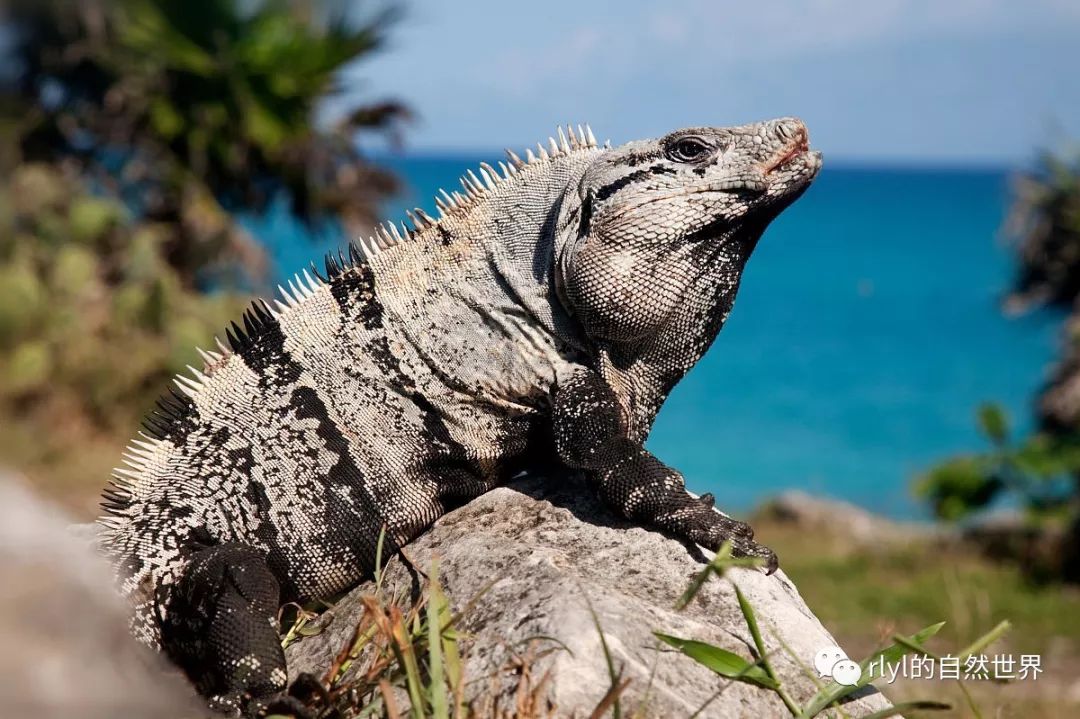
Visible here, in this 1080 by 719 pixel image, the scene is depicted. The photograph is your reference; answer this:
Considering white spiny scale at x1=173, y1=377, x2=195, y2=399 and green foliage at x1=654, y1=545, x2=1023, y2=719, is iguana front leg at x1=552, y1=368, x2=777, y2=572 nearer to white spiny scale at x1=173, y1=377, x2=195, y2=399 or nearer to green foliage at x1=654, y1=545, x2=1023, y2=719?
green foliage at x1=654, y1=545, x2=1023, y2=719

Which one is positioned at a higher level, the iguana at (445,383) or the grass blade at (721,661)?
the iguana at (445,383)

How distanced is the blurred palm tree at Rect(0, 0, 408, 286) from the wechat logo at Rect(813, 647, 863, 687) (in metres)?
13.4

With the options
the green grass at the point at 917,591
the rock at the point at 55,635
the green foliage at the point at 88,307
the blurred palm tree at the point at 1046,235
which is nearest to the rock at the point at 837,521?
A: the green grass at the point at 917,591

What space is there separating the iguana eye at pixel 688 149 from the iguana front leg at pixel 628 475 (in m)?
0.91

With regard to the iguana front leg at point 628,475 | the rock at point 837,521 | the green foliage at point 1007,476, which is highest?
the rock at point 837,521

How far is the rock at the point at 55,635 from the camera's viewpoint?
180 cm

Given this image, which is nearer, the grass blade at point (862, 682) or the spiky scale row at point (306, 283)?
the grass blade at point (862, 682)

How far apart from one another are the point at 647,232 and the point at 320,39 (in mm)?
13886

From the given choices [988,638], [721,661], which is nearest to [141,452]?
[721,661]

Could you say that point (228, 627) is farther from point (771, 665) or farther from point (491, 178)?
point (491, 178)

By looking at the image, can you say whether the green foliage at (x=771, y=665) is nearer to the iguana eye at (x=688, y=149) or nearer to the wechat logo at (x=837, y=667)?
the wechat logo at (x=837, y=667)

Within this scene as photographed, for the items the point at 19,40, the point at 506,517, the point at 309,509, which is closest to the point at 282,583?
the point at 309,509

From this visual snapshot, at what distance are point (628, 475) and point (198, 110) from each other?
1346 cm

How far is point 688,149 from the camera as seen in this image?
4.27m
